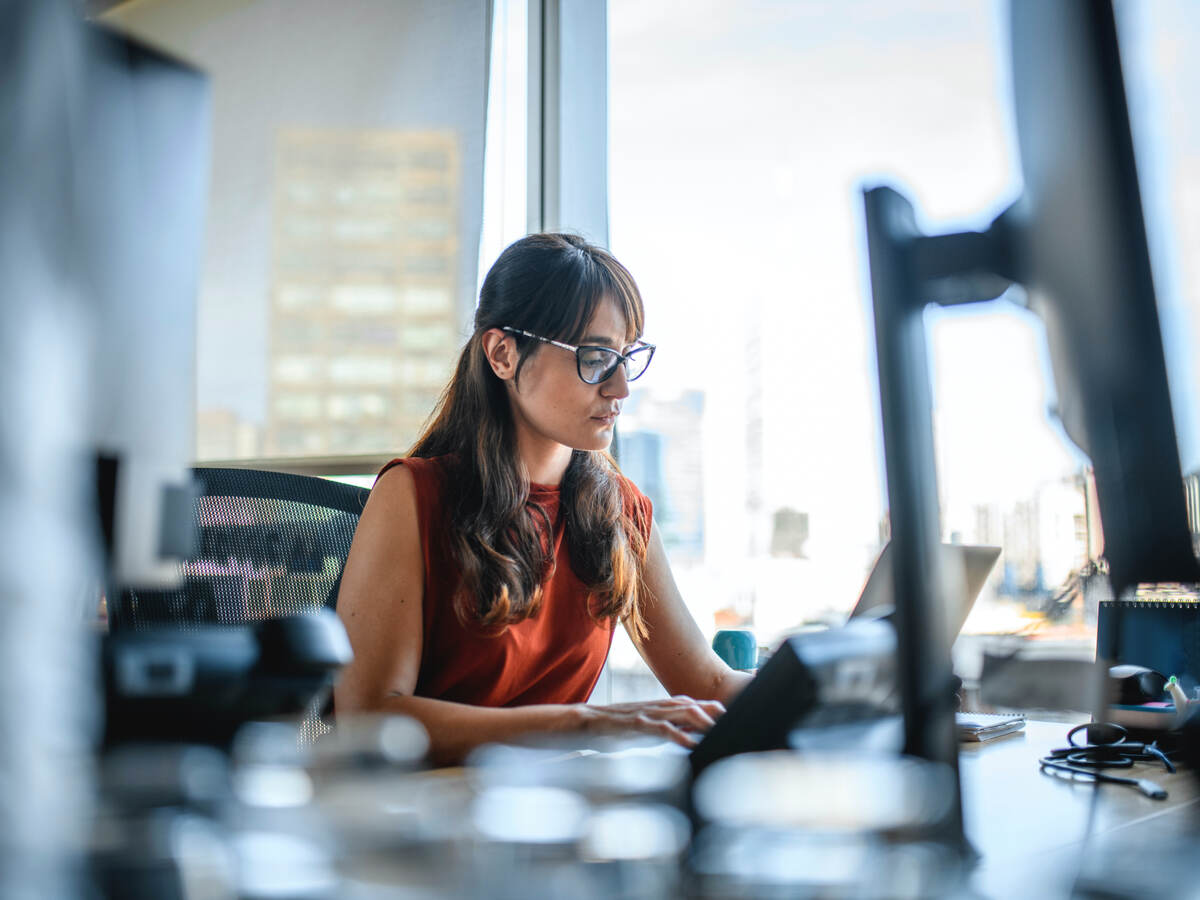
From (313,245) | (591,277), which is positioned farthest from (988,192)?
(313,245)

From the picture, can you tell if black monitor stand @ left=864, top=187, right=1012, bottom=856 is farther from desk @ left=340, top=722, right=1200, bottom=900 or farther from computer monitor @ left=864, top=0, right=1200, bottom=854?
desk @ left=340, top=722, right=1200, bottom=900

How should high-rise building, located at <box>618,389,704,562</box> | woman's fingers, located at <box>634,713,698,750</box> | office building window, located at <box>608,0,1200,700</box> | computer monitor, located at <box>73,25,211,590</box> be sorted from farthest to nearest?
1. high-rise building, located at <box>618,389,704,562</box>
2. office building window, located at <box>608,0,1200,700</box>
3. woman's fingers, located at <box>634,713,698,750</box>
4. computer monitor, located at <box>73,25,211,590</box>

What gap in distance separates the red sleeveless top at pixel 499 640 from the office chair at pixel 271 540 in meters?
0.14

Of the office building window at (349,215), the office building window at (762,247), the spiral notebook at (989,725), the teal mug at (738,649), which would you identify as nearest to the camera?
the spiral notebook at (989,725)

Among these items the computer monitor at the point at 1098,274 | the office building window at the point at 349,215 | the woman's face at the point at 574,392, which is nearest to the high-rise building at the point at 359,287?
the office building window at the point at 349,215

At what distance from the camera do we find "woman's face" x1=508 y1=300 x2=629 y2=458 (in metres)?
1.51

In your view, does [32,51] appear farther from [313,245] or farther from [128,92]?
[313,245]

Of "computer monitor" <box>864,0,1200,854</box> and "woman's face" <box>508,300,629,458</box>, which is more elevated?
"woman's face" <box>508,300,629,458</box>

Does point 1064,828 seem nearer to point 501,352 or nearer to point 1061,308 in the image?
point 1061,308

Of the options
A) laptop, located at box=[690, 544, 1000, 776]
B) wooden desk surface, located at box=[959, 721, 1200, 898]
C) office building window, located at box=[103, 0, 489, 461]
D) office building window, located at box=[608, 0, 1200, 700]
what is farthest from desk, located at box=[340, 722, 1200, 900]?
office building window, located at box=[103, 0, 489, 461]

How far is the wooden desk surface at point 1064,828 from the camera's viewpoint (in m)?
0.51

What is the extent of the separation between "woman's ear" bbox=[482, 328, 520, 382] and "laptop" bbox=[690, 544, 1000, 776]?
1063 mm

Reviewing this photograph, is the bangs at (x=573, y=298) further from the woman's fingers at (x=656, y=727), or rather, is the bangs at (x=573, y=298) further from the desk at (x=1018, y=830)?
the desk at (x=1018, y=830)

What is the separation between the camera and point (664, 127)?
2389mm
